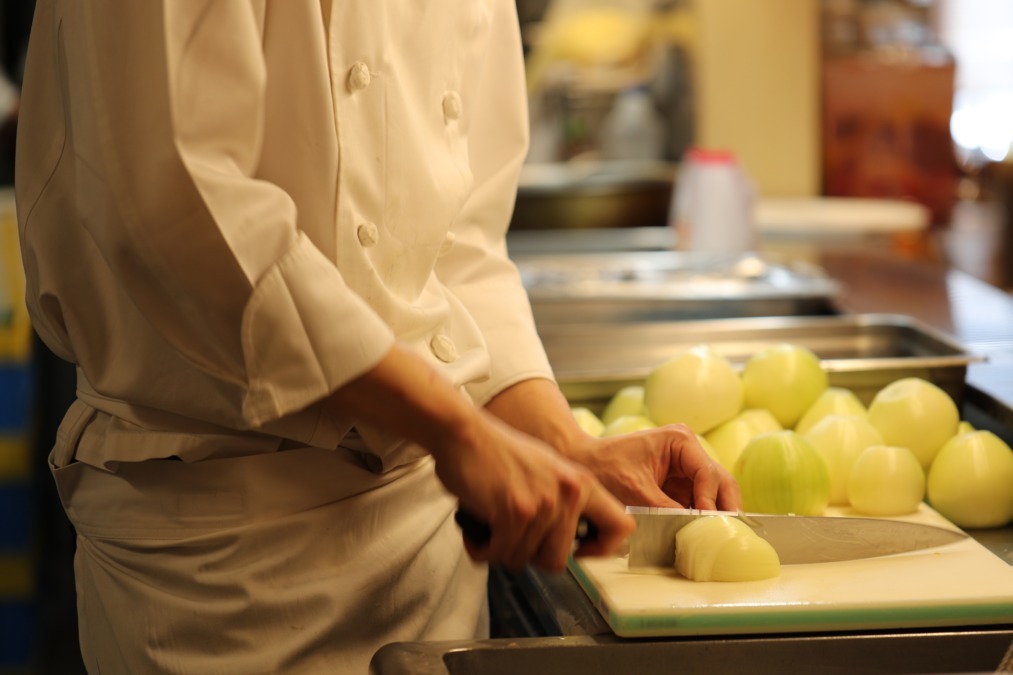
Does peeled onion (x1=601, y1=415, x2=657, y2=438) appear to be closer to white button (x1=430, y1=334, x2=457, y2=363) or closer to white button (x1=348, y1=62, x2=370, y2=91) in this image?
white button (x1=430, y1=334, x2=457, y2=363)

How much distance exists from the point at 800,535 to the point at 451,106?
20.2 inches

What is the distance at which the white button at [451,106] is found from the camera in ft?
3.56

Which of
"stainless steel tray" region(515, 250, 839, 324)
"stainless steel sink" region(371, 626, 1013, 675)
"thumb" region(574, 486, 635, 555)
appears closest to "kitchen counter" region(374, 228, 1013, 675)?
"stainless steel sink" region(371, 626, 1013, 675)

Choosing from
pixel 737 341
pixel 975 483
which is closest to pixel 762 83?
pixel 737 341

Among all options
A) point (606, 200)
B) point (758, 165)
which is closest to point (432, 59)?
point (606, 200)

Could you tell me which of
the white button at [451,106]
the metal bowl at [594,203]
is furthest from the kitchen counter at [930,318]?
the metal bowl at [594,203]

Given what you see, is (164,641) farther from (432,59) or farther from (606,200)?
(606,200)

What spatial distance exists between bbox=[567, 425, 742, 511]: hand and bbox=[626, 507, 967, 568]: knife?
62 millimetres

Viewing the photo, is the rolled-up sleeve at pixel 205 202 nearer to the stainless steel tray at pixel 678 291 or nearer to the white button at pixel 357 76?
the white button at pixel 357 76

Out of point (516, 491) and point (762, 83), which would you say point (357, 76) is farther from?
point (762, 83)

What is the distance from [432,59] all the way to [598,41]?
16.1 ft

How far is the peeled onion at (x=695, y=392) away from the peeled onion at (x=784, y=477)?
0.53 feet

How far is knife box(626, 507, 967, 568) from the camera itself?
3.49 feet

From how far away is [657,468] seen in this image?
115 centimetres
